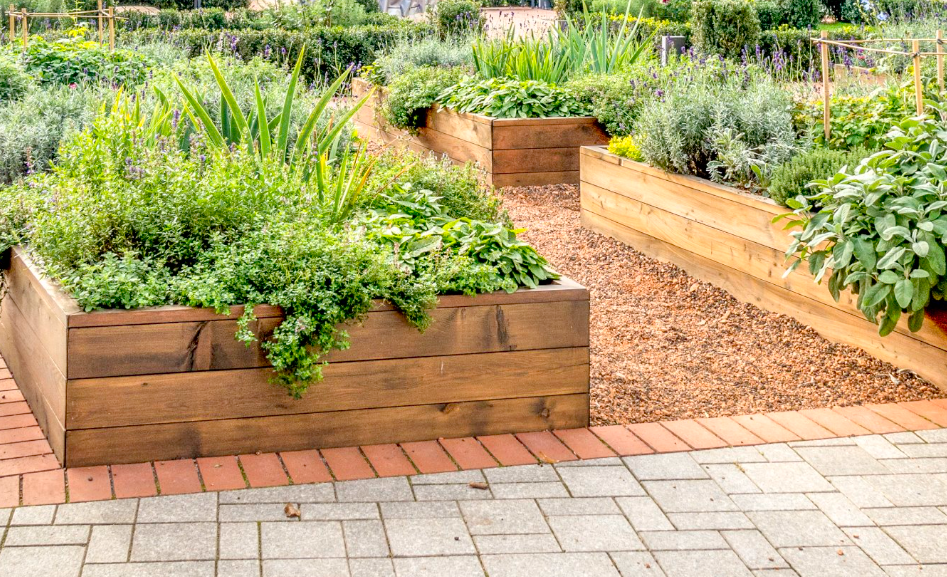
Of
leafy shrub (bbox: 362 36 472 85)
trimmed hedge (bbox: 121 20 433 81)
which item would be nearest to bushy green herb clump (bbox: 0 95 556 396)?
leafy shrub (bbox: 362 36 472 85)

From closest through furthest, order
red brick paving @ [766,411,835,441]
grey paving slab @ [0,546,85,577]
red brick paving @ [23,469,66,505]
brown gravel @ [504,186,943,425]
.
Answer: grey paving slab @ [0,546,85,577] < red brick paving @ [23,469,66,505] < red brick paving @ [766,411,835,441] < brown gravel @ [504,186,943,425]

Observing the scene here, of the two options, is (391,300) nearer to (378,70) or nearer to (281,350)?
(281,350)

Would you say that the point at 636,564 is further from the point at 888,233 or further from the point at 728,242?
the point at 728,242

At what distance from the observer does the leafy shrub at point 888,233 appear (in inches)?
140

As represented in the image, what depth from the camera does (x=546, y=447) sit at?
3.35m

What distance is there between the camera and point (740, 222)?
4.79 meters

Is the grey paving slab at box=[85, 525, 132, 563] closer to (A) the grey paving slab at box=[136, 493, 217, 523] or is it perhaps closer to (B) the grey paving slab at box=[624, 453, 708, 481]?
(A) the grey paving slab at box=[136, 493, 217, 523]

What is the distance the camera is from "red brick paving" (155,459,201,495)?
299 cm

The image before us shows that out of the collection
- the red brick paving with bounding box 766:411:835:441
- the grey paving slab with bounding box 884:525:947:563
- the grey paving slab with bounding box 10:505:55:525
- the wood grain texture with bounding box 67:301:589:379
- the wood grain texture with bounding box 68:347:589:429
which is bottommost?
the grey paving slab with bounding box 884:525:947:563

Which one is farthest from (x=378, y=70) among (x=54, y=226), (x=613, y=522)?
(x=613, y=522)

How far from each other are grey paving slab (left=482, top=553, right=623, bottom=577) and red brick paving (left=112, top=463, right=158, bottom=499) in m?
1.05

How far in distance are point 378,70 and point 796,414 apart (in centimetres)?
723

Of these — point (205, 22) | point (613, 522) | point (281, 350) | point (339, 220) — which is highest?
point (205, 22)

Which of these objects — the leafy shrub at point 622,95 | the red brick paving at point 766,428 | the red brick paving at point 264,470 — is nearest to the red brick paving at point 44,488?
the red brick paving at point 264,470
